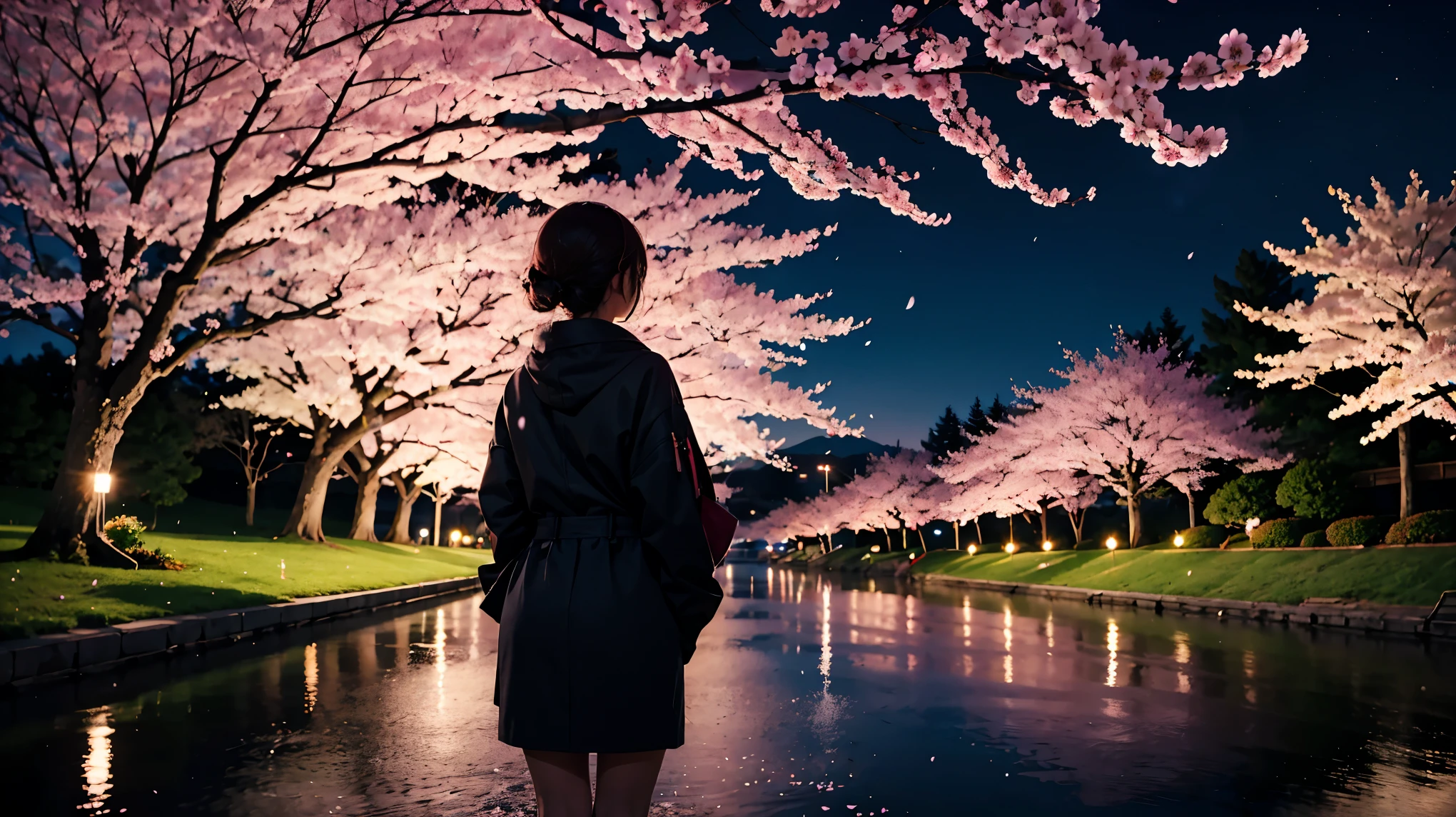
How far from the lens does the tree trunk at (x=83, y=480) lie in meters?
13.4

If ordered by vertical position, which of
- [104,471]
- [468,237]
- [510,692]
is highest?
[468,237]

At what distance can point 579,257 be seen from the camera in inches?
92.6

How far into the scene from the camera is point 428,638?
12.9 metres

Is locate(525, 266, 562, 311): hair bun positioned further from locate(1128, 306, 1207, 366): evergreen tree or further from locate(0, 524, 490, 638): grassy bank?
locate(1128, 306, 1207, 366): evergreen tree

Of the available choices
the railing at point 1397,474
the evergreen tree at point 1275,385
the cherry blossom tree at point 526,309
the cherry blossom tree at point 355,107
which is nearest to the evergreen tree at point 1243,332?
the evergreen tree at point 1275,385

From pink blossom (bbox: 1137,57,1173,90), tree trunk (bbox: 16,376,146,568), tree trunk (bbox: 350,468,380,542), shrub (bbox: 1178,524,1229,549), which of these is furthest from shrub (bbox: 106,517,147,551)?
shrub (bbox: 1178,524,1229,549)

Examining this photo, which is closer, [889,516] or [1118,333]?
[1118,333]

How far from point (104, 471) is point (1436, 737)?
15.5 metres

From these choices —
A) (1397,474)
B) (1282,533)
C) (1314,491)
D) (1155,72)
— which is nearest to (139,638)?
(1155,72)

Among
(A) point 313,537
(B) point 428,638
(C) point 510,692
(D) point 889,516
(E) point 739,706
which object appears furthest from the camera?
(D) point 889,516

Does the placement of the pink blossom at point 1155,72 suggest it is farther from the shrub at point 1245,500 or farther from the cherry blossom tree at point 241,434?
the cherry blossom tree at point 241,434

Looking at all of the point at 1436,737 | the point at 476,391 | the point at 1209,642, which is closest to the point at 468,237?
the point at 476,391

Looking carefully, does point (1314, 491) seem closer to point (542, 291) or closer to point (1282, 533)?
point (1282, 533)

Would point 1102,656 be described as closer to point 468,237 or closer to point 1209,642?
point 1209,642
